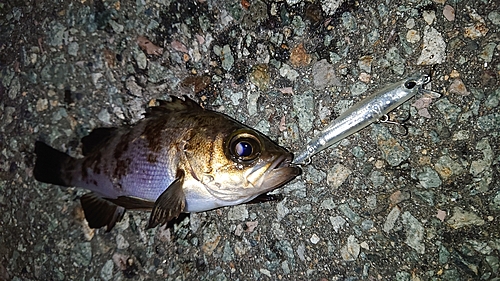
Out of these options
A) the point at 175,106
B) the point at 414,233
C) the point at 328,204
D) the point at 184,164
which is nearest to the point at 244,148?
the point at 184,164

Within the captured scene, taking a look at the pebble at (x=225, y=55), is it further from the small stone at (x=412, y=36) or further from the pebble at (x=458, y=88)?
the pebble at (x=458, y=88)

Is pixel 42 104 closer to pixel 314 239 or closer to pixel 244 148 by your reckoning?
pixel 244 148

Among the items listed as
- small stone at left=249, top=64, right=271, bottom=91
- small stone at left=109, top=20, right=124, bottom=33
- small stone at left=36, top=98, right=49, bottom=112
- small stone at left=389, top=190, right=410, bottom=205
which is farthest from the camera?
small stone at left=36, top=98, right=49, bottom=112

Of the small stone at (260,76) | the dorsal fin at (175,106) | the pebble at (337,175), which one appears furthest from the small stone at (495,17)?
the dorsal fin at (175,106)

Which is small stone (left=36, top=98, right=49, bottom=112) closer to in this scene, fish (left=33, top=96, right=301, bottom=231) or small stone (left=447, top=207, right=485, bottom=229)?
fish (left=33, top=96, right=301, bottom=231)

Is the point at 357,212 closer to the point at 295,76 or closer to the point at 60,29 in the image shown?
the point at 295,76

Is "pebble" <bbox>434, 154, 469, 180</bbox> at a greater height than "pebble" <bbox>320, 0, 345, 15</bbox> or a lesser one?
lesser

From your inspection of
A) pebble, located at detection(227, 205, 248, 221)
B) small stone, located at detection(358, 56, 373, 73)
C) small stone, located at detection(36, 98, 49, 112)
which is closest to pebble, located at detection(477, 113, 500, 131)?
small stone, located at detection(358, 56, 373, 73)
